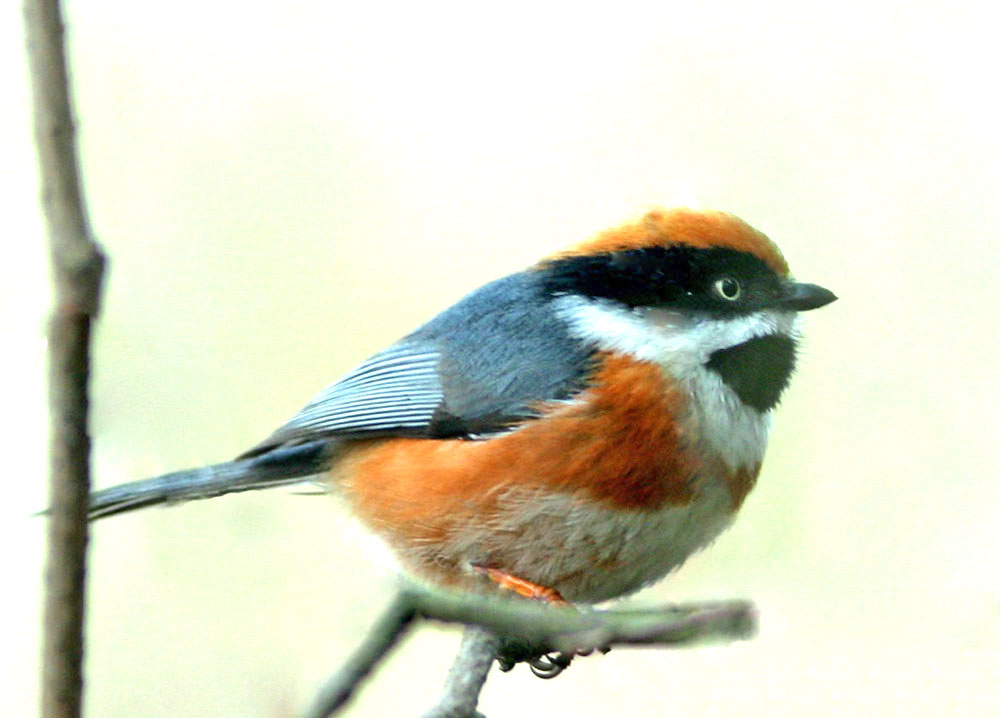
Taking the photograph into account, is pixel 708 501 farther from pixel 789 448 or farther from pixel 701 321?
pixel 789 448

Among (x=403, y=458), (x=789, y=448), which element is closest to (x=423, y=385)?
(x=403, y=458)

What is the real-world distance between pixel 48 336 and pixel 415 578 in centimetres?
235

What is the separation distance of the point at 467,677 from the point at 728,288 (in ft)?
3.73

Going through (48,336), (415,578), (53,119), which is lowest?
(415,578)

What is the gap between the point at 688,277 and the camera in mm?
2934

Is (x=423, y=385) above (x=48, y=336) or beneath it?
beneath

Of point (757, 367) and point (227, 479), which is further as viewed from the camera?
point (227, 479)

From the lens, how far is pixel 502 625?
1149mm

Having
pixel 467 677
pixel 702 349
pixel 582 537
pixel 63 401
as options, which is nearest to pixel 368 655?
pixel 63 401

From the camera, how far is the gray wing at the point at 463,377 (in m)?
3.08

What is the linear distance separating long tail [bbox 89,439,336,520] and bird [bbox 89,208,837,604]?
0.40m

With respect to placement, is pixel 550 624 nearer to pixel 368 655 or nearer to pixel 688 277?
pixel 368 655

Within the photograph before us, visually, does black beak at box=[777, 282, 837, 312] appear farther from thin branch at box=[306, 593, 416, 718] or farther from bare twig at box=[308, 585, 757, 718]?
thin branch at box=[306, 593, 416, 718]

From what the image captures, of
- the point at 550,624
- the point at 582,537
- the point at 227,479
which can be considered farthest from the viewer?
the point at 227,479
